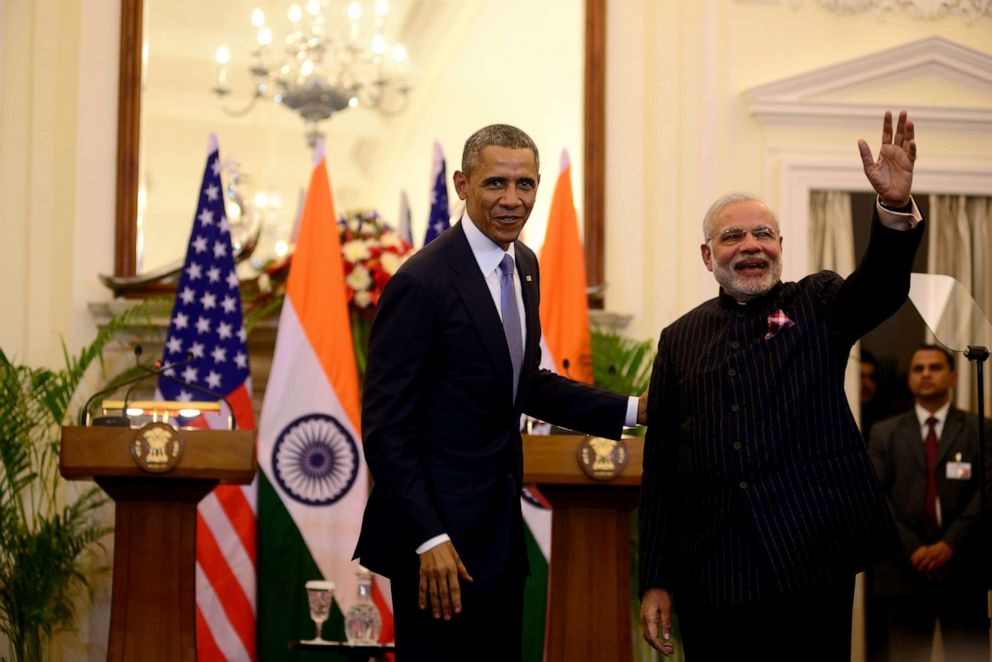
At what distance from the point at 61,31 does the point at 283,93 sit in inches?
43.9

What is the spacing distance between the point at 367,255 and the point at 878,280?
11.8ft

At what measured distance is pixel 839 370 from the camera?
283cm

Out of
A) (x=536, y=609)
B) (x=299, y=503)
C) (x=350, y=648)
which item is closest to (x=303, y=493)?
(x=299, y=503)

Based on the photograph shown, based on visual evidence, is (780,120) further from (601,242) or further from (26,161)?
(26,161)

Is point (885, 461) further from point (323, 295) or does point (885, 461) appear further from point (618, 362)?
point (323, 295)

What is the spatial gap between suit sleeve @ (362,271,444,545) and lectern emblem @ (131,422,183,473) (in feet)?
5.23

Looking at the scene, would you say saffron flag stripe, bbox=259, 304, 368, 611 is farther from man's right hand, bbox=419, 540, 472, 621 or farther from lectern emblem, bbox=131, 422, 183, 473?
man's right hand, bbox=419, 540, 472, 621

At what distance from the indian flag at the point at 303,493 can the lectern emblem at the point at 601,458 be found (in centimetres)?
164

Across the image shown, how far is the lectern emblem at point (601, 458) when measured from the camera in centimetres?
420

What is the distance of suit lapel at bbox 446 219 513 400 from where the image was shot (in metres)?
2.80

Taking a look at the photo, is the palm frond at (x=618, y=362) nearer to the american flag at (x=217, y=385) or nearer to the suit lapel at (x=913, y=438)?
the suit lapel at (x=913, y=438)

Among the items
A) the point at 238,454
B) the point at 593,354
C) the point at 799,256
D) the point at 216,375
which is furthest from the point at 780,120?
the point at 238,454

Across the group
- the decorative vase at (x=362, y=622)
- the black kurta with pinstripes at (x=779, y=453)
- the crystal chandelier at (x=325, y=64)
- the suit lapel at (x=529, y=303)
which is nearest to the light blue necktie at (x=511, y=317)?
the suit lapel at (x=529, y=303)

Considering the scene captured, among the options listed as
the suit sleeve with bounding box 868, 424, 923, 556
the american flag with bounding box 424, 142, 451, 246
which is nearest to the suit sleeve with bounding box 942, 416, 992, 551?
the suit sleeve with bounding box 868, 424, 923, 556
